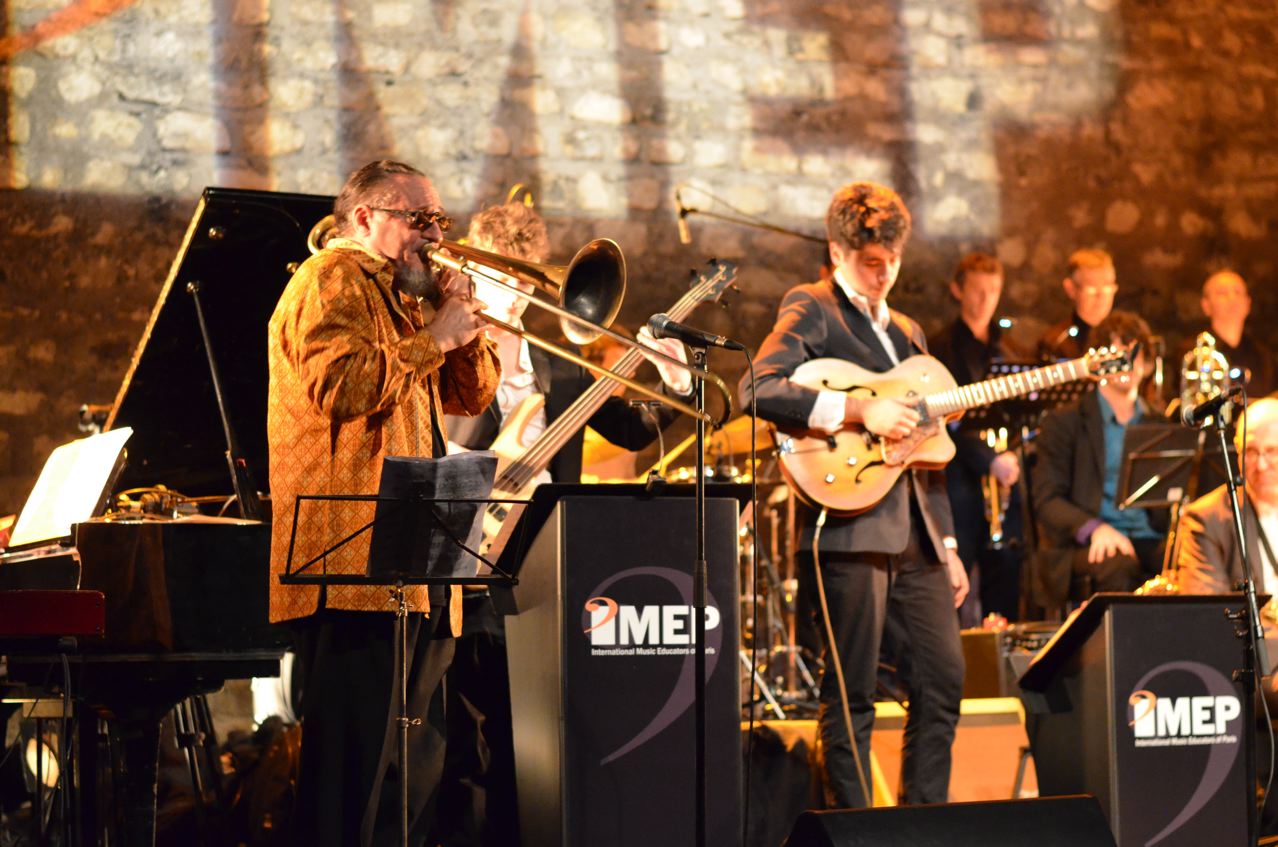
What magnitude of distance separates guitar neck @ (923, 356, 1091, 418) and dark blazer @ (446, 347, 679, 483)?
2.77 feet

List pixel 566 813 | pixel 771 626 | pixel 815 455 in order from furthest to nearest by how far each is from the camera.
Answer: pixel 771 626, pixel 815 455, pixel 566 813

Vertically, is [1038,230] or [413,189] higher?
[1038,230]

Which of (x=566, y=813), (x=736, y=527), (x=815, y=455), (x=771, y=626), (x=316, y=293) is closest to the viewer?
(x=316, y=293)

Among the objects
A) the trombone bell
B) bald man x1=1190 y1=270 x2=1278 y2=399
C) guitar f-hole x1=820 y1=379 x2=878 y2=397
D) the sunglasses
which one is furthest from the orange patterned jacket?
bald man x1=1190 y1=270 x2=1278 y2=399

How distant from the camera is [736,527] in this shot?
3873mm

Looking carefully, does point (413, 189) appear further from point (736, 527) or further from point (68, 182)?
point (68, 182)

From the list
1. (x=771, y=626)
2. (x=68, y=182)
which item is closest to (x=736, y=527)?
(x=771, y=626)

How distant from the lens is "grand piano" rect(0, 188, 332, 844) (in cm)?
376

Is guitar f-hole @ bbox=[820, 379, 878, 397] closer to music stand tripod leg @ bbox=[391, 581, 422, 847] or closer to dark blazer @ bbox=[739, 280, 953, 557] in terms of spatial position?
dark blazer @ bbox=[739, 280, 953, 557]

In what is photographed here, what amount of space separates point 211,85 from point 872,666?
14.7ft

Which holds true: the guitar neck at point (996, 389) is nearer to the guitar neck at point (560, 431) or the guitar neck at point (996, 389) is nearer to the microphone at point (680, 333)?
the guitar neck at point (560, 431)

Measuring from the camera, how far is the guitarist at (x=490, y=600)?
4559 mm

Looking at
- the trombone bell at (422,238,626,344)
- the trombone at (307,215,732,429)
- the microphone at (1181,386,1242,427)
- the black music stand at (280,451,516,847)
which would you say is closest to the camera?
the black music stand at (280,451,516,847)

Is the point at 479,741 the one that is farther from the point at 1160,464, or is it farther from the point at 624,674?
the point at 1160,464
